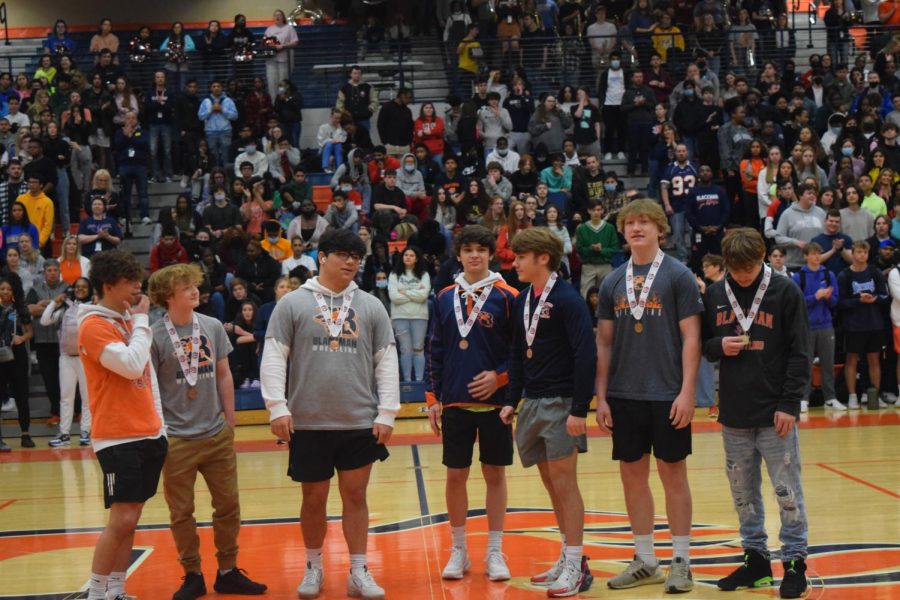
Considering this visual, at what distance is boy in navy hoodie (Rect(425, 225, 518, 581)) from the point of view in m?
7.02

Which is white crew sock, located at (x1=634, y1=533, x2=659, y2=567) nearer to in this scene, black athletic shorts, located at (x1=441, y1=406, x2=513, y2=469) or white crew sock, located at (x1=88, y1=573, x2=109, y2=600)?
black athletic shorts, located at (x1=441, y1=406, x2=513, y2=469)

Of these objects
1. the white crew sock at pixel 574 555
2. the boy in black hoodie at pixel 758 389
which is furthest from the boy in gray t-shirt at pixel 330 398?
the boy in black hoodie at pixel 758 389

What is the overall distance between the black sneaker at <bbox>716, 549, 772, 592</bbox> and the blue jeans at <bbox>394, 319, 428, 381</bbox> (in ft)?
30.3

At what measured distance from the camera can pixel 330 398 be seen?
6.69 meters

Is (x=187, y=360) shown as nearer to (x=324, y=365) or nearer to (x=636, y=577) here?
(x=324, y=365)

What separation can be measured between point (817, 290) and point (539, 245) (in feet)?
29.0

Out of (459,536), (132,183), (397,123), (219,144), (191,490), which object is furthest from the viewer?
(219,144)

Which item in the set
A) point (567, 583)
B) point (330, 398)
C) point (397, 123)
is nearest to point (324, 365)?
point (330, 398)

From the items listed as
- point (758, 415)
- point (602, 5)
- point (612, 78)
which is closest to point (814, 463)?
point (758, 415)

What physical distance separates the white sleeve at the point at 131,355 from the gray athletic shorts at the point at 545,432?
6.89 feet

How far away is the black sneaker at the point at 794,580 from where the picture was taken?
6344 millimetres

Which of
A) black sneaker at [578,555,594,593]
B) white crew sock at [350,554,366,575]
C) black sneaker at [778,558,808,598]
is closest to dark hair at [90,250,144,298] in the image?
white crew sock at [350,554,366,575]

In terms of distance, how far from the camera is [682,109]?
20016mm

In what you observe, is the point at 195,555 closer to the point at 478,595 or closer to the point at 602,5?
the point at 478,595
